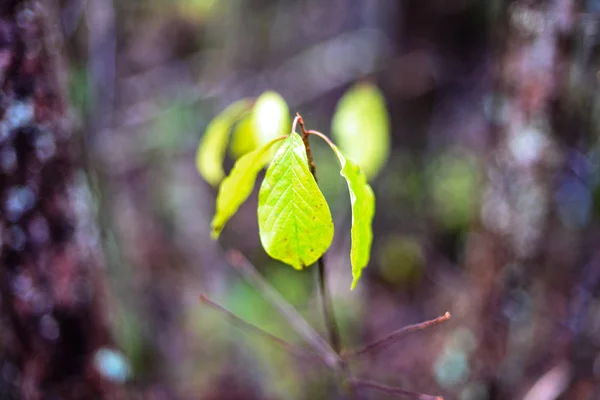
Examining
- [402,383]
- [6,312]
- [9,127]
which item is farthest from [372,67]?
[6,312]

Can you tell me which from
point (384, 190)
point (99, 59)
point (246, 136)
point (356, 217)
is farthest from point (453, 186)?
point (356, 217)

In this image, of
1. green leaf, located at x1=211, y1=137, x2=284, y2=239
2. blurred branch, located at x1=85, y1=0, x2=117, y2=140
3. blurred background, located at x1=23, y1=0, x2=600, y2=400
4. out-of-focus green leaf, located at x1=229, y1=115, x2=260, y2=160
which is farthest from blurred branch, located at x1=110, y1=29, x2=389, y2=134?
green leaf, located at x1=211, y1=137, x2=284, y2=239

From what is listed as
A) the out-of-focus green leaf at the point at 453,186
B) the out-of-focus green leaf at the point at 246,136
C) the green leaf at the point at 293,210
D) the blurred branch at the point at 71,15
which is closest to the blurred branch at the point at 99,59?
the blurred branch at the point at 71,15

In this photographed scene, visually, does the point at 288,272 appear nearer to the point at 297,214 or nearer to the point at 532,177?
the point at 532,177

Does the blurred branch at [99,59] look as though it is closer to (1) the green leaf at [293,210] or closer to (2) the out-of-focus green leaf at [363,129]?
(2) the out-of-focus green leaf at [363,129]

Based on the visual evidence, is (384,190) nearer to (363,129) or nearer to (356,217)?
(363,129)

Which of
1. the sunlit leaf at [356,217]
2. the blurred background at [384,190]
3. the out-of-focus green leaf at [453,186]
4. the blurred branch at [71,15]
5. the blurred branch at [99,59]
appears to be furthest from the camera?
the out-of-focus green leaf at [453,186]
